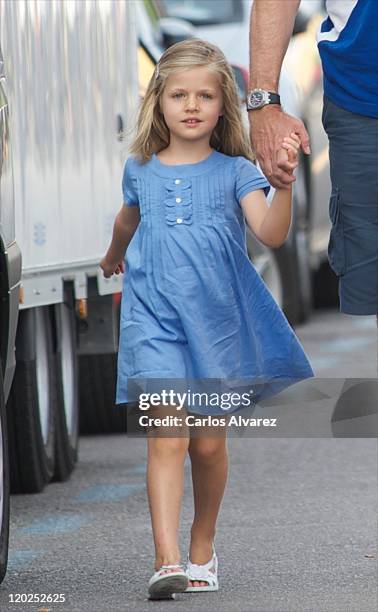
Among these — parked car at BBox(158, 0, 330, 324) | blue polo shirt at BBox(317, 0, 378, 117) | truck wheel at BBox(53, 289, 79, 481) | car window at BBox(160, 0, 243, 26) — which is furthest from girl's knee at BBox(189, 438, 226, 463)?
car window at BBox(160, 0, 243, 26)

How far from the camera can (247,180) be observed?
555cm

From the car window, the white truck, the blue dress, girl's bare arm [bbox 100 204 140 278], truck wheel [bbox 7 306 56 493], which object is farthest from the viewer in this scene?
the car window

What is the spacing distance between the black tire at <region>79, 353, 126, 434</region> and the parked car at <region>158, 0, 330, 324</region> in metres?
3.48

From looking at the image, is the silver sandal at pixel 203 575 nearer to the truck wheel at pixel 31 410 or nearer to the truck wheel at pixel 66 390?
the truck wheel at pixel 31 410

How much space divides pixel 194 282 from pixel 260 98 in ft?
1.97

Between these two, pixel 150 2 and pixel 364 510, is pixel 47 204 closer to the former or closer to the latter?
pixel 364 510

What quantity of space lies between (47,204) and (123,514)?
4.15 feet

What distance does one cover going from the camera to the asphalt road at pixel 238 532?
5.59 m

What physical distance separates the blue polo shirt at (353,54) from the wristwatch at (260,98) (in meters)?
0.15

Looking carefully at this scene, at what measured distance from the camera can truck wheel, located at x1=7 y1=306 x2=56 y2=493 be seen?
7.70 m

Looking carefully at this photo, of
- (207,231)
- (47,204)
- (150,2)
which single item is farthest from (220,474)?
(150,2)

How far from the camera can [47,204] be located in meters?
7.81

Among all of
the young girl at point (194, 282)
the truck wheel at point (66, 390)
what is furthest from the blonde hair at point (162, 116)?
the truck wheel at point (66, 390)

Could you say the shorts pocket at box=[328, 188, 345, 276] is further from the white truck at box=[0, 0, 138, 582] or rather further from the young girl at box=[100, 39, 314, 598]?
the white truck at box=[0, 0, 138, 582]
